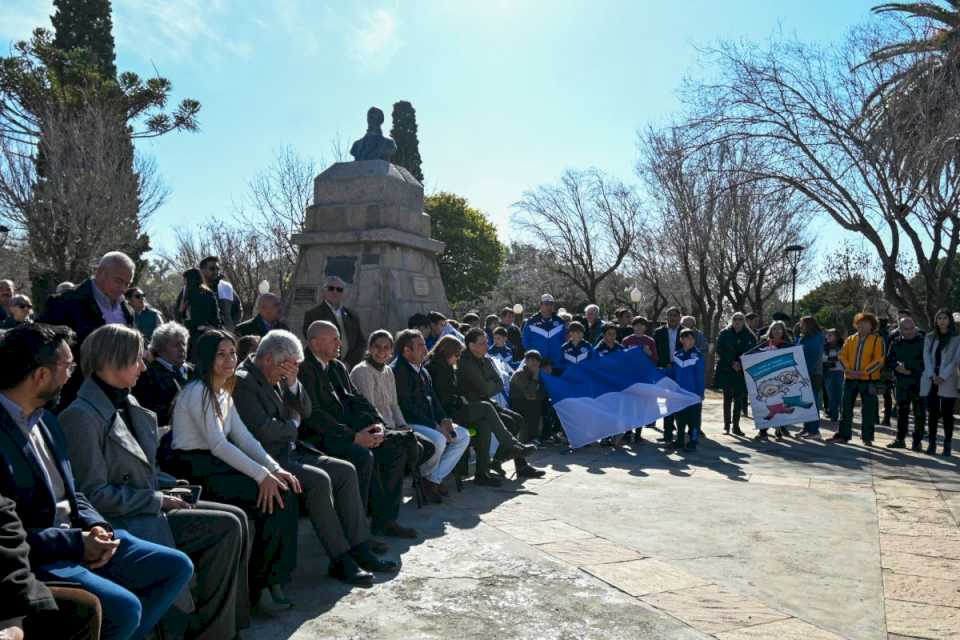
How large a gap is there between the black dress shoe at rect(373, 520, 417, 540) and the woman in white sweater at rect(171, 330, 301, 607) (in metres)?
1.34

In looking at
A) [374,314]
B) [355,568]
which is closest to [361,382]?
[355,568]

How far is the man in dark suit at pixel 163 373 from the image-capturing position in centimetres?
478

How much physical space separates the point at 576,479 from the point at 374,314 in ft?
14.4

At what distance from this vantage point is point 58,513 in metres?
2.94

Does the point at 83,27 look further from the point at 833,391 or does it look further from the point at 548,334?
the point at 833,391

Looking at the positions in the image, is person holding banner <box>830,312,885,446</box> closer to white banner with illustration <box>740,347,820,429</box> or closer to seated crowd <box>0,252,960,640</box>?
white banner with illustration <box>740,347,820,429</box>

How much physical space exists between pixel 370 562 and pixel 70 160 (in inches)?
868

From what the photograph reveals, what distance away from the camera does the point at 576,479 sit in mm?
7953

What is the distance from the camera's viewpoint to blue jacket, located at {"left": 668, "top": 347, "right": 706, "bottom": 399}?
10578mm

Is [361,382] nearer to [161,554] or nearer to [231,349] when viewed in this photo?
[231,349]

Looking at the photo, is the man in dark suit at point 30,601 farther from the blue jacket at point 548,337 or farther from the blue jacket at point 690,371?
the blue jacket at point 548,337

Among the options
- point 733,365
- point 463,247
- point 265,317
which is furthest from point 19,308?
point 463,247

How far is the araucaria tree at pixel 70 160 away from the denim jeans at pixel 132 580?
Result: 73.4 ft

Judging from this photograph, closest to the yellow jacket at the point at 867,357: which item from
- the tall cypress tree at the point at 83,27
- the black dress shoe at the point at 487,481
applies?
the black dress shoe at the point at 487,481
